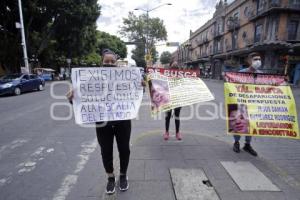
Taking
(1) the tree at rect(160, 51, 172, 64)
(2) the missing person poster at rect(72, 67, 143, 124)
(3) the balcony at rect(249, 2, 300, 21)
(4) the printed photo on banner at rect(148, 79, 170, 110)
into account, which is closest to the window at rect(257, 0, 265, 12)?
(3) the balcony at rect(249, 2, 300, 21)

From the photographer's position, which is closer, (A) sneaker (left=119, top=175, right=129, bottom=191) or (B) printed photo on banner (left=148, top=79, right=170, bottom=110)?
(A) sneaker (left=119, top=175, right=129, bottom=191)

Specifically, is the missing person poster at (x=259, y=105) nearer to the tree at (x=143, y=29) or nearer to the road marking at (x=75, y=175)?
the road marking at (x=75, y=175)

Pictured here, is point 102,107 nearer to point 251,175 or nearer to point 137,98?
point 137,98

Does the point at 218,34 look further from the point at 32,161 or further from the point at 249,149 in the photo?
the point at 32,161

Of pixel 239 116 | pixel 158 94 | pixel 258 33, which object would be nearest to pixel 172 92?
pixel 158 94

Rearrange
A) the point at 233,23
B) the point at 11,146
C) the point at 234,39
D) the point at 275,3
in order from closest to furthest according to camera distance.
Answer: the point at 11,146
the point at 275,3
the point at 233,23
the point at 234,39

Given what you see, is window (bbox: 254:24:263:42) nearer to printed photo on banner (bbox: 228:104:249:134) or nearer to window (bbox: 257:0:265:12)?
window (bbox: 257:0:265:12)

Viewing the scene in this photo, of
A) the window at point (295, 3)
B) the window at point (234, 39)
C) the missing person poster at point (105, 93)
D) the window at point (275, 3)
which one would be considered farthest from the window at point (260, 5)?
the missing person poster at point (105, 93)

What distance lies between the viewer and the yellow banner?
3732 millimetres

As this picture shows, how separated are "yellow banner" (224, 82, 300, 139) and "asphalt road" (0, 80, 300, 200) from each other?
2.11ft

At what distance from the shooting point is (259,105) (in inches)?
149

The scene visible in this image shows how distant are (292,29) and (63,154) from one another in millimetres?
27569

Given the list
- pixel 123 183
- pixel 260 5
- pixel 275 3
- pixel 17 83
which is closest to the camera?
pixel 123 183

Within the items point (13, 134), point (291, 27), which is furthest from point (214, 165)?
point (291, 27)
